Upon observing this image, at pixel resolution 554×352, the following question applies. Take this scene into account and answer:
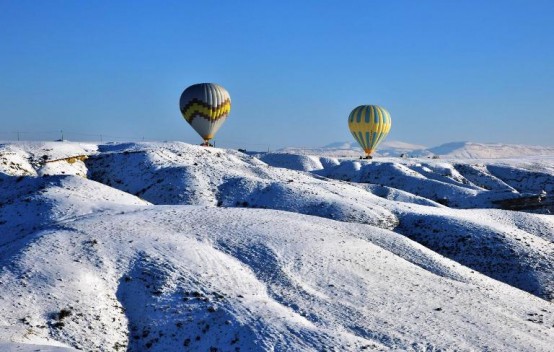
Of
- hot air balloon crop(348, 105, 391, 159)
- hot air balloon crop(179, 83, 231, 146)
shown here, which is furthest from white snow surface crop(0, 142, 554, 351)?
hot air balloon crop(348, 105, 391, 159)

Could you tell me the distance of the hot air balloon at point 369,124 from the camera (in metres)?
101

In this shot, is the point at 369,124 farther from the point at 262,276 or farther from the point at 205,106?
the point at 262,276

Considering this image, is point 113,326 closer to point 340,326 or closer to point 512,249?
point 340,326

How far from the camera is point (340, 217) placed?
135 feet

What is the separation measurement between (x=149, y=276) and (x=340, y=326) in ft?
26.7

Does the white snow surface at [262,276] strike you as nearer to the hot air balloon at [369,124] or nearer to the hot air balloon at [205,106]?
the hot air balloon at [205,106]

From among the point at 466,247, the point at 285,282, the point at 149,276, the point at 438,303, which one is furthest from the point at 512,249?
the point at 149,276

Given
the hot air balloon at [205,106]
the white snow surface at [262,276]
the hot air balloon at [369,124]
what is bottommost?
the white snow surface at [262,276]

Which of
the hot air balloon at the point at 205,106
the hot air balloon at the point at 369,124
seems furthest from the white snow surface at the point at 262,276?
the hot air balloon at the point at 369,124

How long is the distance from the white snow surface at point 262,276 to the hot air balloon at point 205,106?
3927cm

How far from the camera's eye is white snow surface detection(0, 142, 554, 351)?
21641 millimetres

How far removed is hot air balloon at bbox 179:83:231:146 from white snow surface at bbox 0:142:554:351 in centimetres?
3927

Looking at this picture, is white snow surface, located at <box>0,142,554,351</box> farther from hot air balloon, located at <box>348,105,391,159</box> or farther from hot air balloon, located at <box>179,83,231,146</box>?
hot air balloon, located at <box>348,105,391,159</box>

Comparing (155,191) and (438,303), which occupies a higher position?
(155,191)
